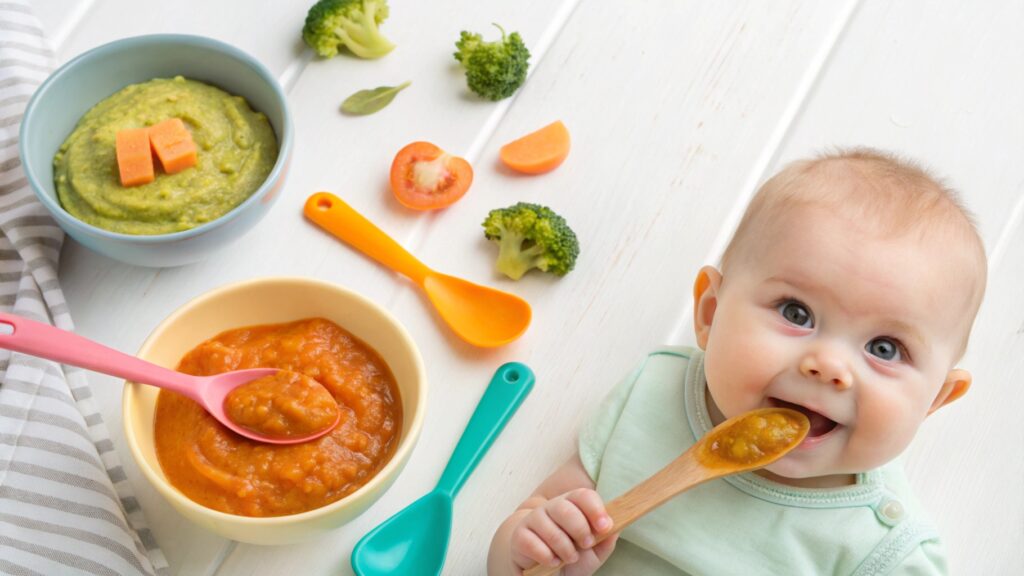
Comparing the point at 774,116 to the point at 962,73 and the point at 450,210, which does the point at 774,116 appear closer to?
the point at 962,73

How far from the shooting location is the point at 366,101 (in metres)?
2.49

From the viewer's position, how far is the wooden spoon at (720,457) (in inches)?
68.0

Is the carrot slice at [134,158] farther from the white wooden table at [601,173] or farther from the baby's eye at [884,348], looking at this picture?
the baby's eye at [884,348]

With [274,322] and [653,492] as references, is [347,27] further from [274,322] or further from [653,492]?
[653,492]

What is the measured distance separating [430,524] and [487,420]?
0.24 meters

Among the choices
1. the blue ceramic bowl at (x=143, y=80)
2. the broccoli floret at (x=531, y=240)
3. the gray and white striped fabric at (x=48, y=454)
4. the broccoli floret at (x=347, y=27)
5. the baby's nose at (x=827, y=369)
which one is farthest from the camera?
the broccoli floret at (x=347, y=27)

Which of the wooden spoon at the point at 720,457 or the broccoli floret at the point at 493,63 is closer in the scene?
the wooden spoon at the point at 720,457

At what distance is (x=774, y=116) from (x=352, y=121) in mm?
1051

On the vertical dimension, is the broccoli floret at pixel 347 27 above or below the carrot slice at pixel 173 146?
above

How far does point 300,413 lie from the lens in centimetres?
184

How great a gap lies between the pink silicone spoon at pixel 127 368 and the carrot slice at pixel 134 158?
0.46 m

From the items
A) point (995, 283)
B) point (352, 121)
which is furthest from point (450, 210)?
point (995, 283)

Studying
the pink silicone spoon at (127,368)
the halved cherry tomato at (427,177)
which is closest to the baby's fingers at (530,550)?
the pink silicone spoon at (127,368)

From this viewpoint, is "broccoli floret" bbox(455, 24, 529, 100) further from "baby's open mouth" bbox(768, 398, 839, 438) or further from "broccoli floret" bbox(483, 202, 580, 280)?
"baby's open mouth" bbox(768, 398, 839, 438)
